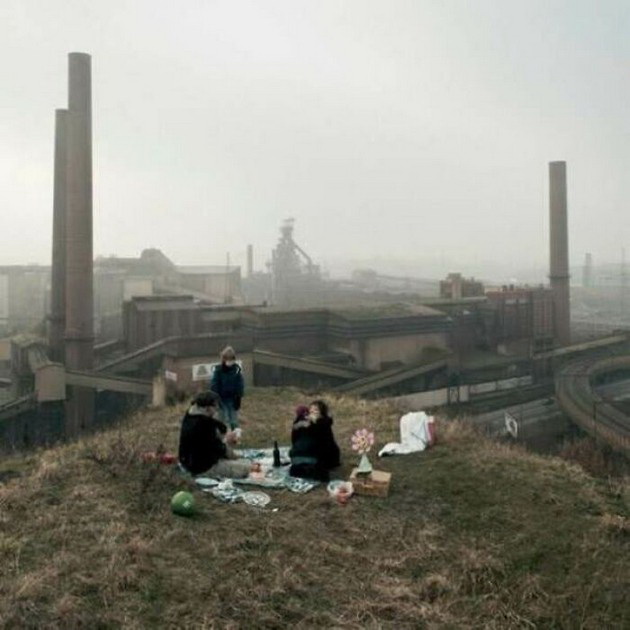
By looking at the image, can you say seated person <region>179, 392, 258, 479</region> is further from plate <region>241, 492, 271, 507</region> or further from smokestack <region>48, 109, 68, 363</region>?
smokestack <region>48, 109, 68, 363</region>

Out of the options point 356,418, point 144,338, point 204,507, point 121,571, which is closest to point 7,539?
point 121,571

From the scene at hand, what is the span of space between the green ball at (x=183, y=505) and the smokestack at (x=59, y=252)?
20.6 m

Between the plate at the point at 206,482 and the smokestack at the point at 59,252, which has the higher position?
the smokestack at the point at 59,252

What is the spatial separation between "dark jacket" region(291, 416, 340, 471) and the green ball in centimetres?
136

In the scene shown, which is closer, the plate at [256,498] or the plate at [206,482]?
the plate at [256,498]

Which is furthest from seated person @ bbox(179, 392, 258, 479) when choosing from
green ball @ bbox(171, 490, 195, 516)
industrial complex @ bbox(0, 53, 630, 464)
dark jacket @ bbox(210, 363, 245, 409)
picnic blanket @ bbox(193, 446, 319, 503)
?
industrial complex @ bbox(0, 53, 630, 464)

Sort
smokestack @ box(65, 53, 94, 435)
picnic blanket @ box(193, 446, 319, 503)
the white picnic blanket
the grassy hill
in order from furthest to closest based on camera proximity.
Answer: smokestack @ box(65, 53, 94, 435) < the white picnic blanket < picnic blanket @ box(193, 446, 319, 503) < the grassy hill

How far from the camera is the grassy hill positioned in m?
4.12

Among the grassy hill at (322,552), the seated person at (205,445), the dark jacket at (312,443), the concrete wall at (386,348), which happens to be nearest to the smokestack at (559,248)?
the concrete wall at (386,348)

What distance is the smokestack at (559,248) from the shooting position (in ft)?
114

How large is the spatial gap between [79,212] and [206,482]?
59.3 feet

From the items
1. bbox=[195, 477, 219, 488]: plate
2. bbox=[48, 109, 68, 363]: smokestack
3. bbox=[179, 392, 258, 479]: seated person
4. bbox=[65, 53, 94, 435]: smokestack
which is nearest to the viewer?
bbox=[195, 477, 219, 488]: plate

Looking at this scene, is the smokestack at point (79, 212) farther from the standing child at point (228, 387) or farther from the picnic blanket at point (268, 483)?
the picnic blanket at point (268, 483)

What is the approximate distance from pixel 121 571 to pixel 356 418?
5.70 meters
